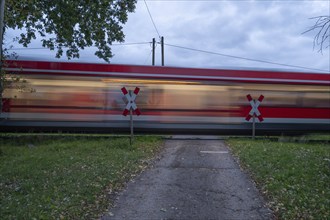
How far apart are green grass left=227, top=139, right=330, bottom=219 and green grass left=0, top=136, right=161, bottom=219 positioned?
2891 mm

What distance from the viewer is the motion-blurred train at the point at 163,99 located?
17719mm

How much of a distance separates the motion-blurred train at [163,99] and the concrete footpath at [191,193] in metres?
6.20

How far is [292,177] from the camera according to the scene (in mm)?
9328

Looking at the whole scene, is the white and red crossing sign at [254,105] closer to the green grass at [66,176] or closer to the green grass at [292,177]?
the green grass at [292,177]

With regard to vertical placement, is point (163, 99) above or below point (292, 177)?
above

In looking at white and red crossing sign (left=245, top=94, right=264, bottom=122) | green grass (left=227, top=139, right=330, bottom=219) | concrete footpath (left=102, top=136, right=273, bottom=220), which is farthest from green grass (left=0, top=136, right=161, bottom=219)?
white and red crossing sign (left=245, top=94, right=264, bottom=122)

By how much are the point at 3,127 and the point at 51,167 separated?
28.1 feet

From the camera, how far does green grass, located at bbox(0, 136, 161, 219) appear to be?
7062 millimetres

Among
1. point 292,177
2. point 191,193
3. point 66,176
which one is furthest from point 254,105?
point 66,176

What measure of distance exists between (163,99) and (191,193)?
32.7 feet

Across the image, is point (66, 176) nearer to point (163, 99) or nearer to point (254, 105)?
point (163, 99)

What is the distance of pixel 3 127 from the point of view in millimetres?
18062

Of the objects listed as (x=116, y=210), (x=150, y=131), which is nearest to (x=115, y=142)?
(x=150, y=131)

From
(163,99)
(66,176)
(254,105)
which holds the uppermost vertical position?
(163,99)
